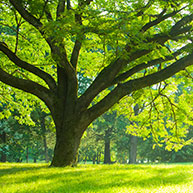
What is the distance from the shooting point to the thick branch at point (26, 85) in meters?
9.32

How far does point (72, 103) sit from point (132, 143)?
66.5 feet

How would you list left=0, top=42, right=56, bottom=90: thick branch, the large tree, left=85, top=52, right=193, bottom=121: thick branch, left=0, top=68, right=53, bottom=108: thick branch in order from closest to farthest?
the large tree
left=85, top=52, right=193, bottom=121: thick branch
left=0, top=68, right=53, bottom=108: thick branch
left=0, top=42, right=56, bottom=90: thick branch

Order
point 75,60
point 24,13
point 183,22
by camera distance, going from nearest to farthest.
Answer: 1. point 24,13
2. point 183,22
3. point 75,60

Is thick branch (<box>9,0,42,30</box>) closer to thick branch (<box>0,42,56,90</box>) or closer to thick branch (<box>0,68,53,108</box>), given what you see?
thick branch (<box>0,42,56,90</box>)

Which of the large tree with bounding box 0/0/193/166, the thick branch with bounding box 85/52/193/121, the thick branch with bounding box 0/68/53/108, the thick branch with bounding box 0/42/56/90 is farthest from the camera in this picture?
the thick branch with bounding box 0/42/56/90

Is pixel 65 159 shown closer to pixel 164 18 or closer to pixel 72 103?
pixel 72 103

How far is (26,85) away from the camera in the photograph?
9.60 meters

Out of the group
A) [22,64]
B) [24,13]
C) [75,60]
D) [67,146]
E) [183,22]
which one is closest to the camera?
[24,13]

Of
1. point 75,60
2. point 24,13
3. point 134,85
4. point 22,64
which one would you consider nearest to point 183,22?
point 134,85

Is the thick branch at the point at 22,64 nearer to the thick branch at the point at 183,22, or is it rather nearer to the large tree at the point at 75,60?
the large tree at the point at 75,60

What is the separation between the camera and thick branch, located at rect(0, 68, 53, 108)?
30.6ft

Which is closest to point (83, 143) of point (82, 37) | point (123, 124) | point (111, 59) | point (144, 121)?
point (123, 124)

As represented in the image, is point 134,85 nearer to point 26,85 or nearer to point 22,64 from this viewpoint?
point 26,85

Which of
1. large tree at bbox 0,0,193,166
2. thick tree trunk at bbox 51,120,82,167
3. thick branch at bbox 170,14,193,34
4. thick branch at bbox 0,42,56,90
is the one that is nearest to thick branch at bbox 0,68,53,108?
large tree at bbox 0,0,193,166
